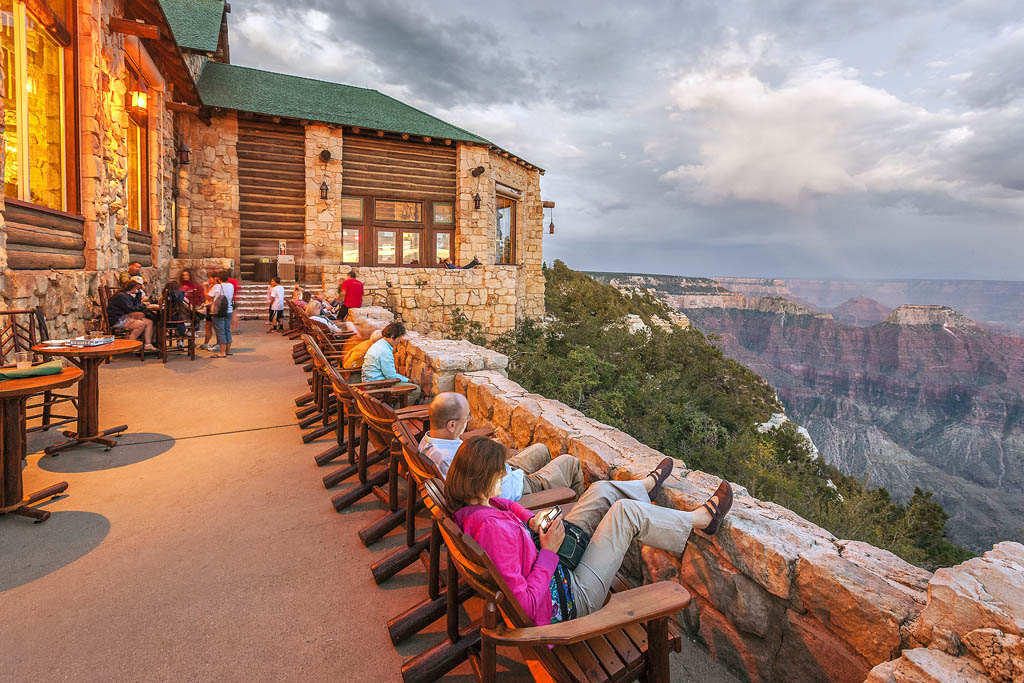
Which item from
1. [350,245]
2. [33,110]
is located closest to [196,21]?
[350,245]

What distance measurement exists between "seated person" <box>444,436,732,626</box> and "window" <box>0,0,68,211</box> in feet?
23.9

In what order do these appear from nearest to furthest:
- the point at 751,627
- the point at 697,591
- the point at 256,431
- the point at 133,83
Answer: the point at 751,627 < the point at 697,591 < the point at 256,431 < the point at 133,83

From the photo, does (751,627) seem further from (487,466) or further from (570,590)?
(487,466)

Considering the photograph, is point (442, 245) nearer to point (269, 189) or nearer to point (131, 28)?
point (269, 189)

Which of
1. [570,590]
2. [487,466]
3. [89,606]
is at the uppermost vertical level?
[487,466]

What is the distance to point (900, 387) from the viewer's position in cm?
5038

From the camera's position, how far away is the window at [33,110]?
6.04m

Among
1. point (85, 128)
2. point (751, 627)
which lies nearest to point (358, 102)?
point (85, 128)

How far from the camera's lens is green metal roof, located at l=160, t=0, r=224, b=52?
14.7 m

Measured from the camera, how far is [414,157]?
16922 mm

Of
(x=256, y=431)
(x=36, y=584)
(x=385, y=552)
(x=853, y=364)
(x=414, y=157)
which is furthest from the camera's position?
(x=853, y=364)

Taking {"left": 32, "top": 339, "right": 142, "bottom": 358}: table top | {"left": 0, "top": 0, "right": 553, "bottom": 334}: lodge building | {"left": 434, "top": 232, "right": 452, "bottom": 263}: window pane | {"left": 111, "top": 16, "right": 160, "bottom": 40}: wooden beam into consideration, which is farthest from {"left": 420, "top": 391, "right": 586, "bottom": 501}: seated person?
{"left": 434, "top": 232, "right": 452, "bottom": 263}: window pane

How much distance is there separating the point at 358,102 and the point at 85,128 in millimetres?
11615

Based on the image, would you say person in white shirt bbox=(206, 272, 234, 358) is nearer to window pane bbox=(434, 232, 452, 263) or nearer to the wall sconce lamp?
the wall sconce lamp
